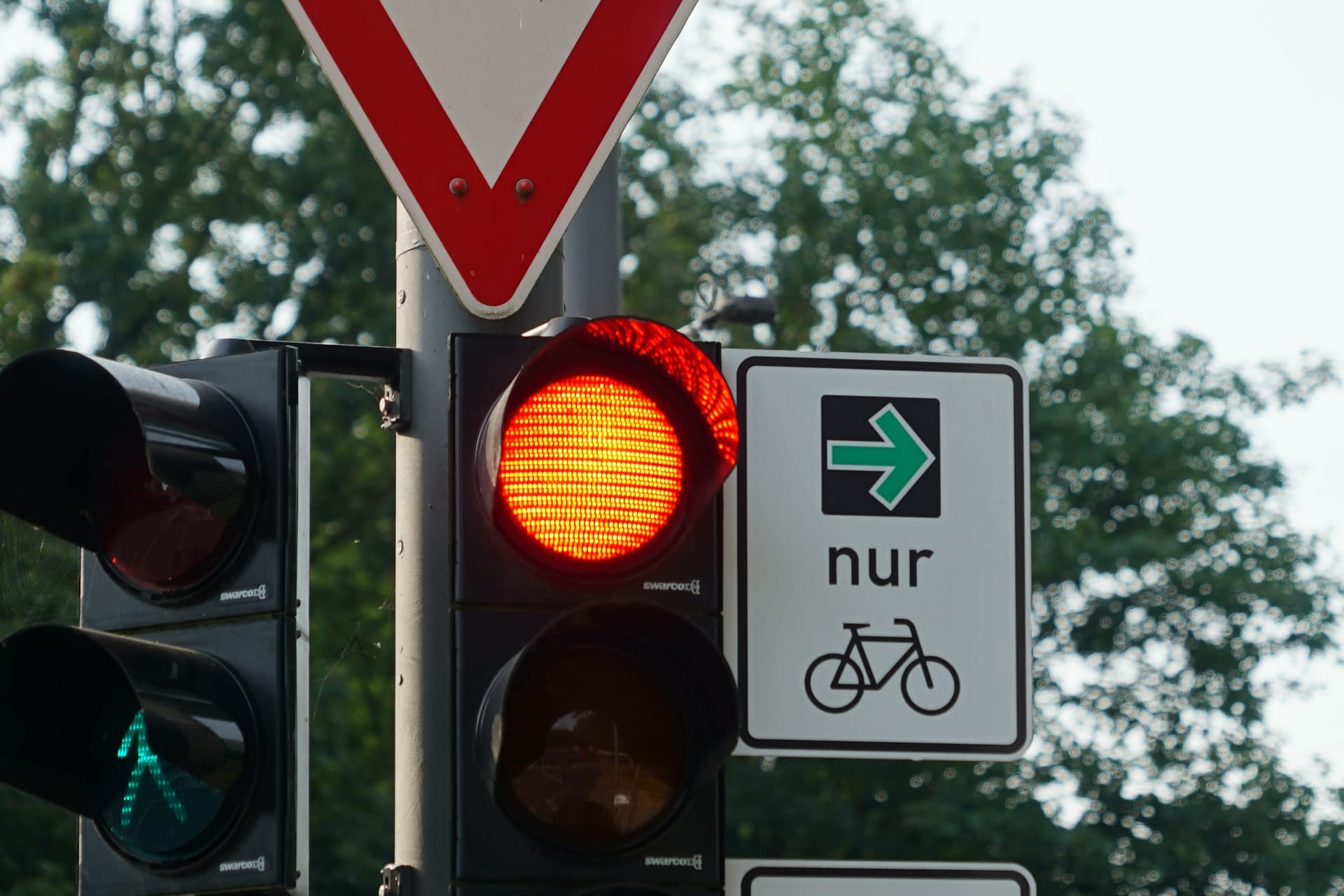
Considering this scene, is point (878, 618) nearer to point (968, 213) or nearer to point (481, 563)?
point (481, 563)

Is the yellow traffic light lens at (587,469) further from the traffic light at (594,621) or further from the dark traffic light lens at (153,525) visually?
the dark traffic light lens at (153,525)

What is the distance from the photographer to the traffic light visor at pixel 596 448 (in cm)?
222

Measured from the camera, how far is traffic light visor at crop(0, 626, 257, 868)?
236cm

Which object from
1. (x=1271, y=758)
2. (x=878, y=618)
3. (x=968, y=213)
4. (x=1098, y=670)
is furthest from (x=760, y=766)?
(x=878, y=618)

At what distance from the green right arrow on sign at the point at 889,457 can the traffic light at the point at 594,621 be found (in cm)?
53

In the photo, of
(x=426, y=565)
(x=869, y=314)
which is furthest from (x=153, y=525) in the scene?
(x=869, y=314)

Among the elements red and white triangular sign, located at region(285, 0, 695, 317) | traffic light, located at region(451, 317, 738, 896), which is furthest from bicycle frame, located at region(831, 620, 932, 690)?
red and white triangular sign, located at region(285, 0, 695, 317)

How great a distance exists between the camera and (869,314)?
18.8 m

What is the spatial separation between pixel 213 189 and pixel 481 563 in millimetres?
15788

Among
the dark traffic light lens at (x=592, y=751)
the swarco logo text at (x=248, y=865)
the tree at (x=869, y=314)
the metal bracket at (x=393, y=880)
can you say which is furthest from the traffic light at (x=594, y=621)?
the tree at (x=869, y=314)

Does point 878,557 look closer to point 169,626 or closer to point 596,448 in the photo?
point 596,448

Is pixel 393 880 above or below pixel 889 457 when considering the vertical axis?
below

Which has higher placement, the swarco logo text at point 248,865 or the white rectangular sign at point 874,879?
the swarco logo text at point 248,865

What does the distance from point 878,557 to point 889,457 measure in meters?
0.15
